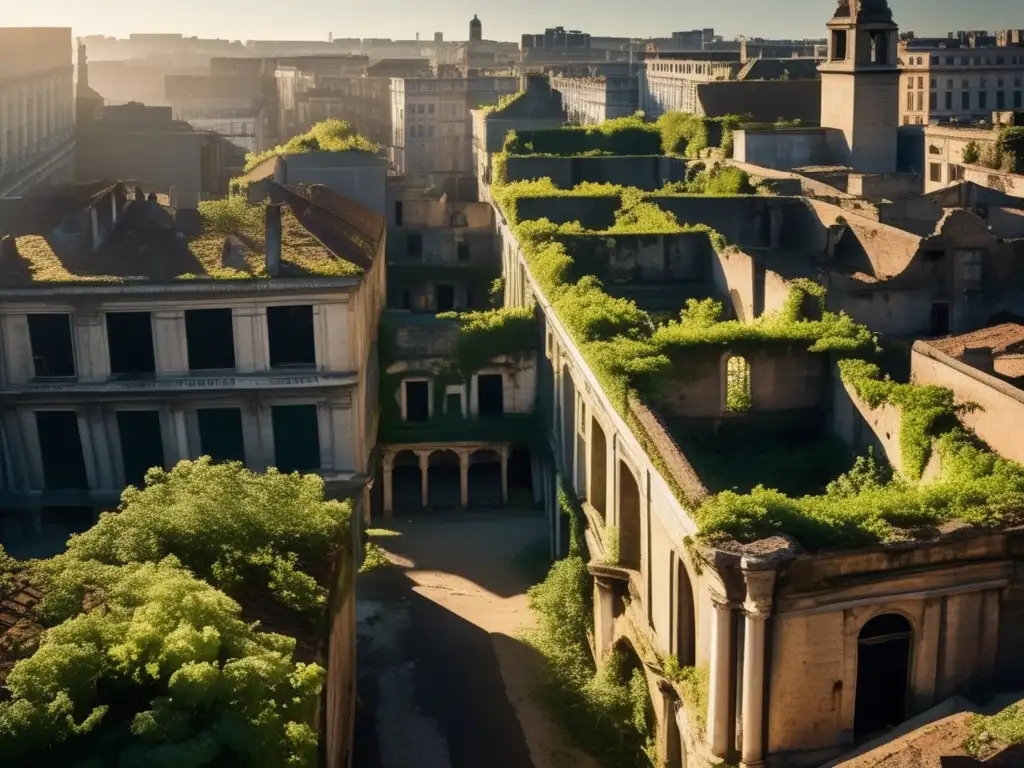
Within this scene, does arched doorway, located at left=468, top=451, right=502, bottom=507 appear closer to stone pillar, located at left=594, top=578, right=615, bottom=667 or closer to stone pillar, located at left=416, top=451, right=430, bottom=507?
stone pillar, located at left=416, top=451, right=430, bottom=507

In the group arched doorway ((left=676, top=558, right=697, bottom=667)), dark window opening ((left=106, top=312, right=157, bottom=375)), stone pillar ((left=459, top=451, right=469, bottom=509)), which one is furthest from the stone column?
stone pillar ((left=459, top=451, right=469, bottom=509))

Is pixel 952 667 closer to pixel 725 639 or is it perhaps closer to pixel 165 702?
pixel 725 639

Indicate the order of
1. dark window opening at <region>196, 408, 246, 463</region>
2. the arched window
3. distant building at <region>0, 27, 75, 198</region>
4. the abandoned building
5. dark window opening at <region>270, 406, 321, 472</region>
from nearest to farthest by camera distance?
the arched window
the abandoned building
dark window opening at <region>196, 408, 246, 463</region>
dark window opening at <region>270, 406, 321, 472</region>
distant building at <region>0, 27, 75, 198</region>

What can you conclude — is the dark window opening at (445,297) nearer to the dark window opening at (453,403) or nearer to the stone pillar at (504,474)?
the dark window opening at (453,403)

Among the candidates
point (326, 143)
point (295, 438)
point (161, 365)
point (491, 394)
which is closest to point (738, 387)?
point (295, 438)

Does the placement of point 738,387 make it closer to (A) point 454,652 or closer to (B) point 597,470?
(B) point 597,470

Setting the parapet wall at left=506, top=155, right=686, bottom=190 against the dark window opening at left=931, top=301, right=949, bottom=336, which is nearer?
the dark window opening at left=931, top=301, right=949, bottom=336

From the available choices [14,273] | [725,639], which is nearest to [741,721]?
[725,639]
